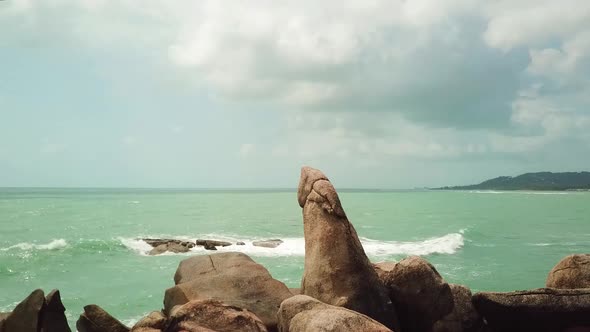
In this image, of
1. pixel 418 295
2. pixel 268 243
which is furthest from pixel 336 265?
pixel 268 243

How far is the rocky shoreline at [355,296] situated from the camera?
8.80 m

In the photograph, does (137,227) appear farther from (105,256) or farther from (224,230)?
(105,256)

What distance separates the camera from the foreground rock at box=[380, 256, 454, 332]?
30.9 feet

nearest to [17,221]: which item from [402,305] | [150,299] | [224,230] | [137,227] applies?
[137,227]

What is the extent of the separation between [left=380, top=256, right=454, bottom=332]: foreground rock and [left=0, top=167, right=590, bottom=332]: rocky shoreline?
2 cm

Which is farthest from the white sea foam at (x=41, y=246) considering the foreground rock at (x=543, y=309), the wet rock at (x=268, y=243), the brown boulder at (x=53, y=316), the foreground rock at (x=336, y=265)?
the foreground rock at (x=543, y=309)

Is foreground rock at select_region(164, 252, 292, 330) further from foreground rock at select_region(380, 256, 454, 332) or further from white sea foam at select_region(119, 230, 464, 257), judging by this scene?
white sea foam at select_region(119, 230, 464, 257)

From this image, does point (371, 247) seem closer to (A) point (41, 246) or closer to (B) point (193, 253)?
(B) point (193, 253)

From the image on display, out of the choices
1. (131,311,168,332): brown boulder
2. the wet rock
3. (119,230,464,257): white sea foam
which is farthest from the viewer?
the wet rock

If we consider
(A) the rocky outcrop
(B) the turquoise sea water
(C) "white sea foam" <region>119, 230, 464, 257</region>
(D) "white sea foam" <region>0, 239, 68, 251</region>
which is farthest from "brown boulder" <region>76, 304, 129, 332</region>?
(D) "white sea foam" <region>0, 239, 68, 251</region>

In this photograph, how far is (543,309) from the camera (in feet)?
28.8

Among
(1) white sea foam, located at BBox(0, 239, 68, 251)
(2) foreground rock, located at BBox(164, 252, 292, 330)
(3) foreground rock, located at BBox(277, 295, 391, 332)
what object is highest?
(3) foreground rock, located at BBox(277, 295, 391, 332)

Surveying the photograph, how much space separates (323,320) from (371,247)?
30.6 metres

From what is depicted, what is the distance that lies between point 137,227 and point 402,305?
47367 millimetres
